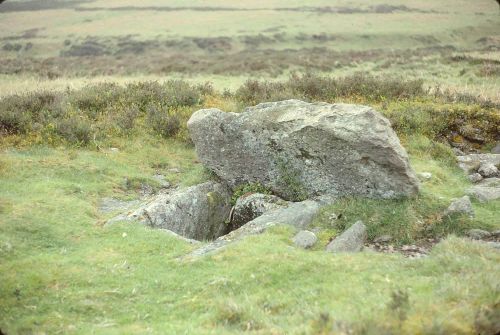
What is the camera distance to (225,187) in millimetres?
14703

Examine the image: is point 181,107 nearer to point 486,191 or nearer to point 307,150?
point 307,150

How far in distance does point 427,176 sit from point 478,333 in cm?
916

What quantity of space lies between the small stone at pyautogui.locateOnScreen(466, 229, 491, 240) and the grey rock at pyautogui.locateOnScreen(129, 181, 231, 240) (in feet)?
20.8

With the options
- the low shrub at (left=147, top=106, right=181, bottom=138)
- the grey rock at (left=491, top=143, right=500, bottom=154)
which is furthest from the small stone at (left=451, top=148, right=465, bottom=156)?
the low shrub at (left=147, top=106, right=181, bottom=138)

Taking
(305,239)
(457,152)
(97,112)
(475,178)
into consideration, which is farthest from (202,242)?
(97,112)

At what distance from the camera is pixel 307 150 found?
1330 centimetres

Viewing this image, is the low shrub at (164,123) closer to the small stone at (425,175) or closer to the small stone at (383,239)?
the small stone at (425,175)

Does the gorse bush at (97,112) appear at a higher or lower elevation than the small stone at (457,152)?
higher

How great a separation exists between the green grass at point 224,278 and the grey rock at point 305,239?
8.5 inches

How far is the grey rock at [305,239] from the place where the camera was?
34.1 ft

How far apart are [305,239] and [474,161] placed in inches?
343

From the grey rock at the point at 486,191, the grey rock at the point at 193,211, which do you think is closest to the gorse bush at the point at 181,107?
the grey rock at the point at 486,191

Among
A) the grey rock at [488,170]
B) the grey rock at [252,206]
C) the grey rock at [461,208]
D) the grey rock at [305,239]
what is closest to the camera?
the grey rock at [305,239]

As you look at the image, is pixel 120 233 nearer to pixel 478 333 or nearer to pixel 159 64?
pixel 478 333
